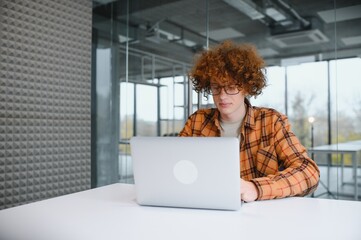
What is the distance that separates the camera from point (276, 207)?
1258mm

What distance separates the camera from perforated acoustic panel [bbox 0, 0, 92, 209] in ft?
10.7

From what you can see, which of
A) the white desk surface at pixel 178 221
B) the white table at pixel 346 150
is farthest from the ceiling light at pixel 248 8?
the white desk surface at pixel 178 221

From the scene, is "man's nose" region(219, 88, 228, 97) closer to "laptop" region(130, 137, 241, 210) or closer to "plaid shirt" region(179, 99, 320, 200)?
"plaid shirt" region(179, 99, 320, 200)

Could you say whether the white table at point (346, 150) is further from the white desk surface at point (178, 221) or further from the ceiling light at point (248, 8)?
the white desk surface at point (178, 221)

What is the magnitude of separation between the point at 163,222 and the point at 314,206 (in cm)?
59

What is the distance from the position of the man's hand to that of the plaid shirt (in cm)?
4

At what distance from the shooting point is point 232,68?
1788mm

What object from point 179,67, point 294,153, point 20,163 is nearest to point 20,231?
point 294,153

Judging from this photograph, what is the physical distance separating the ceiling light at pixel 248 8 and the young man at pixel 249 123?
5.47 feet

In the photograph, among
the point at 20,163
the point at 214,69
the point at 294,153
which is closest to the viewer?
the point at 294,153

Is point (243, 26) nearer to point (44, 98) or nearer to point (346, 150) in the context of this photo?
point (346, 150)

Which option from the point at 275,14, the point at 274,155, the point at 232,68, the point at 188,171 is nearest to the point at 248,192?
the point at 188,171

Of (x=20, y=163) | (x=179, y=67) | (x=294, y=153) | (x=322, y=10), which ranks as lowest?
(x=20, y=163)

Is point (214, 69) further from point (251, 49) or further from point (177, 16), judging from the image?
point (177, 16)
